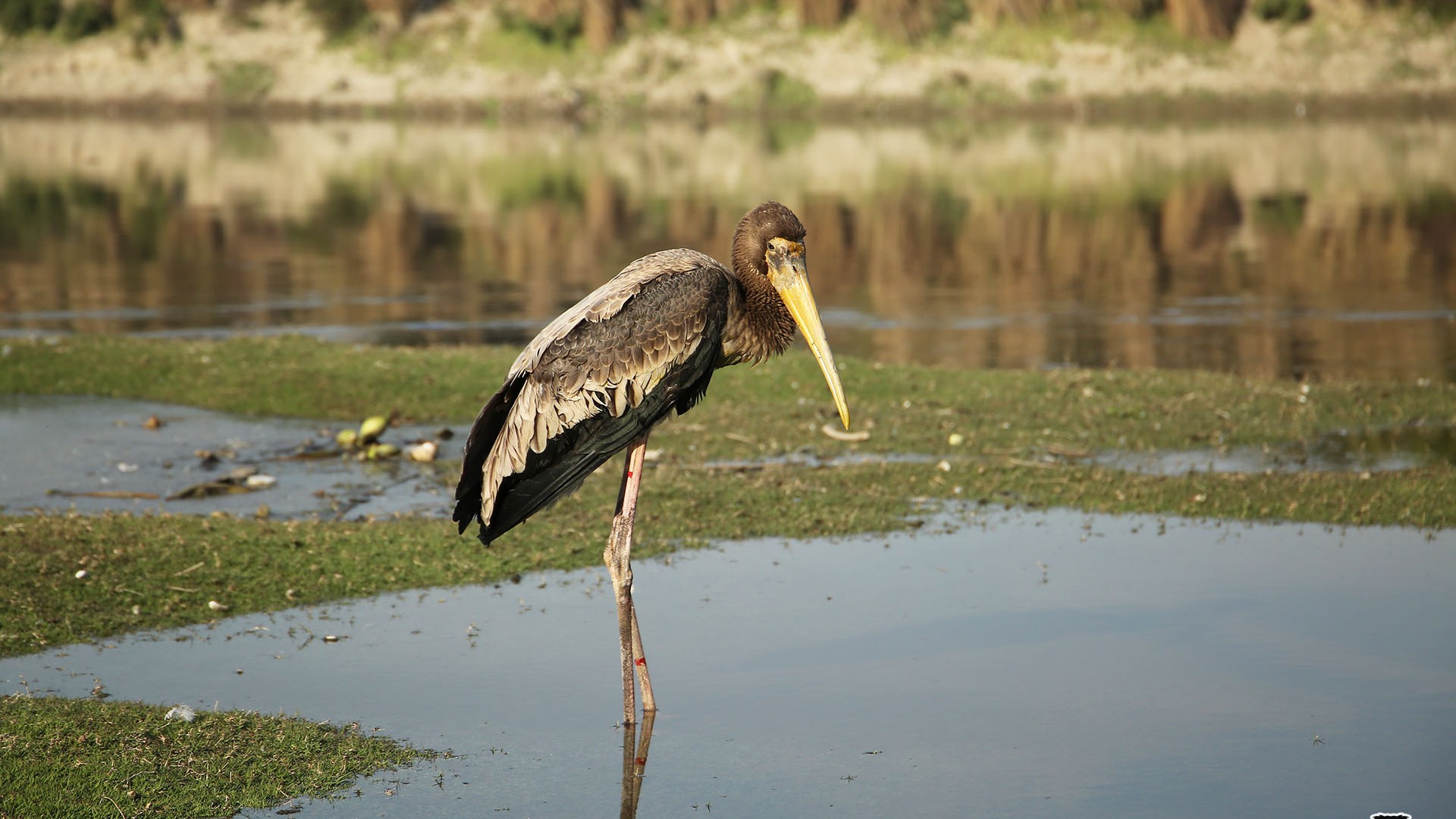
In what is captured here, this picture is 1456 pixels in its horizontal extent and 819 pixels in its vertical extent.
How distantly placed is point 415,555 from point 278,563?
74cm

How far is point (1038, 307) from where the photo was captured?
21.3m

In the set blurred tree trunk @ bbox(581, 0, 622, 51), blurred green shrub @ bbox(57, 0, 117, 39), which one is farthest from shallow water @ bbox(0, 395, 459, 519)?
blurred green shrub @ bbox(57, 0, 117, 39)

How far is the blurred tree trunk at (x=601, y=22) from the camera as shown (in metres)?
59.6

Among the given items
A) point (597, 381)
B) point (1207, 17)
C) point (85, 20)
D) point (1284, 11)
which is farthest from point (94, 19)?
point (597, 381)

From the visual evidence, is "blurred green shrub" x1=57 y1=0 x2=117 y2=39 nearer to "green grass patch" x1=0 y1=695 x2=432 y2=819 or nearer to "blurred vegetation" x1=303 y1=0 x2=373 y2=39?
"blurred vegetation" x1=303 y1=0 x2=373 y2=39

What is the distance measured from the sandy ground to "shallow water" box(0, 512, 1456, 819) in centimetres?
5010

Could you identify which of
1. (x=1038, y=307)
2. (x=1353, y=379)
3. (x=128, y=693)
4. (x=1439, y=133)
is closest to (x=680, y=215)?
(x=1038, y=307)

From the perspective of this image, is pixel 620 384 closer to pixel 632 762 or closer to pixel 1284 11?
pixel 632 762

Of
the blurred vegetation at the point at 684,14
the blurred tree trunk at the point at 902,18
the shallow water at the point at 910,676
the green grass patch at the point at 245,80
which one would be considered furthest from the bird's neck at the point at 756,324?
the green grass patch at the point at 245,80

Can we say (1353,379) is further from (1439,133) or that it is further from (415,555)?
(1439,133)

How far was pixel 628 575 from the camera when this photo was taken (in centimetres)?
673

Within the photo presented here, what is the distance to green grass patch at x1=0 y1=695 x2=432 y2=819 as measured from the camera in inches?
222

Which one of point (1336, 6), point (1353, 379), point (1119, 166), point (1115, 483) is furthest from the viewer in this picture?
point (1336, 6)

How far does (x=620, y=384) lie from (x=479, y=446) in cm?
68
